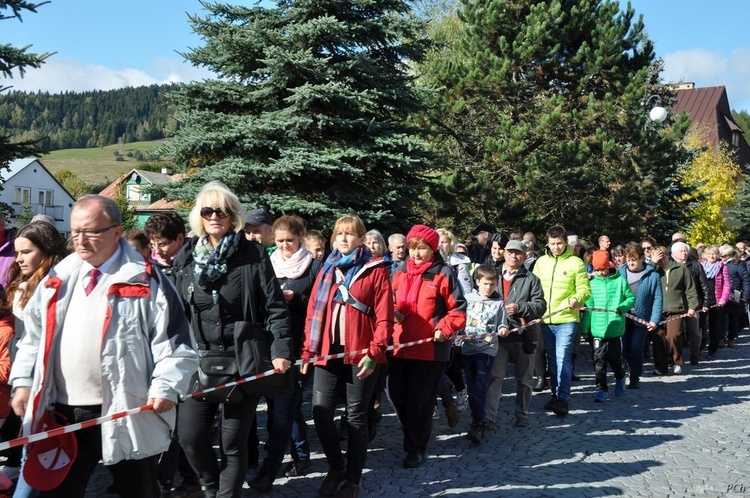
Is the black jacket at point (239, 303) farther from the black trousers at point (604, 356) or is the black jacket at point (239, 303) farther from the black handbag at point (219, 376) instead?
the black trousers at point (604, 356)

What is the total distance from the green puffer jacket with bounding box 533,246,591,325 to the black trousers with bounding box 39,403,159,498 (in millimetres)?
5883

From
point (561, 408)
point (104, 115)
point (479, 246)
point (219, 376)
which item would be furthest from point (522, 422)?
point (104, 115)

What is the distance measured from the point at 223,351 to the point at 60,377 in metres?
1.23

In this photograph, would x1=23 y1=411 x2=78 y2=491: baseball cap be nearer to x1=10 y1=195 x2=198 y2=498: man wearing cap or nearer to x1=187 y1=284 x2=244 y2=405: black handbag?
x1=10 y1=195 x2=198 y2=498: man wearing cap

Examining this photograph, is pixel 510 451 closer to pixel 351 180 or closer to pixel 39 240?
pixel 39 240

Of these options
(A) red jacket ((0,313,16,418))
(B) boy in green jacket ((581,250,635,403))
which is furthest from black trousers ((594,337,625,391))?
(A) red jacket ((0,313,16,418))

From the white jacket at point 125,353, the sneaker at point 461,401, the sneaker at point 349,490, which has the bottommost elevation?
the sneaker at point 349,490

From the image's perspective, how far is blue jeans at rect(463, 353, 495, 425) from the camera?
25.3ft

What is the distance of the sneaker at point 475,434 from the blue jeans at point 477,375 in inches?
7.0

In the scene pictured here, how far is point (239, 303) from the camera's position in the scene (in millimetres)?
4727

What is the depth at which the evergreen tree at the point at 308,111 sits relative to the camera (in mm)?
13484

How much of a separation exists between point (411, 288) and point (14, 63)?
36.9ft

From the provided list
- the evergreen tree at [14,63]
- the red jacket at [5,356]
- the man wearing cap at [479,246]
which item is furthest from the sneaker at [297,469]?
the evergreen tree at [14,63]

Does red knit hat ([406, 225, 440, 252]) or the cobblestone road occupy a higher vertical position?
red knit hat ([406, 225, 440, 252])
